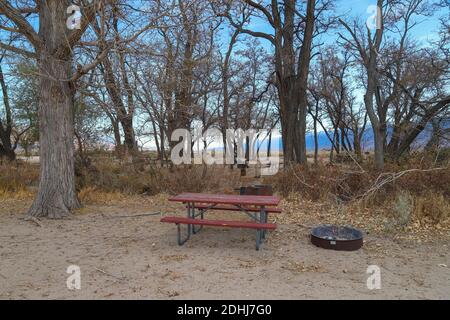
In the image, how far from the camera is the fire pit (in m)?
5.57

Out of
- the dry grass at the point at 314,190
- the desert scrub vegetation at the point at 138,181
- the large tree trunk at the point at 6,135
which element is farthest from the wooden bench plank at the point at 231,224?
the large tree trunk at the point at 6,135

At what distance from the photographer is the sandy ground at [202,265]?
4.05 m

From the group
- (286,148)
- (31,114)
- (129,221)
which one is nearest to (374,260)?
(129,221)

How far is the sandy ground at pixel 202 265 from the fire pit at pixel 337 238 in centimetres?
14

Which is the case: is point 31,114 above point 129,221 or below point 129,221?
above

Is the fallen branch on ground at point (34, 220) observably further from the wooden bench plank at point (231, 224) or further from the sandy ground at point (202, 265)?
the wooden bench plank at point (231, 224)

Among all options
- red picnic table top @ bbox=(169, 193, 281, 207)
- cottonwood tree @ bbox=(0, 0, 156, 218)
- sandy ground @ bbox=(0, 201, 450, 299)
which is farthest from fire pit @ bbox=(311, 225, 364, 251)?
cottonwood tree @ bbox=(0, 0, 156, 218)

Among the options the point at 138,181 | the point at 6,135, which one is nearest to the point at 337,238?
the point at 138,181

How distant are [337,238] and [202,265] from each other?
2062mm

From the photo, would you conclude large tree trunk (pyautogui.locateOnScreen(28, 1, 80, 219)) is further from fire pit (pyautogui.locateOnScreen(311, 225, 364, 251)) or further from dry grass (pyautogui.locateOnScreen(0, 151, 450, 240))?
fire pit (pyautogui.locateOnScreen(311, 225, 364, 251))

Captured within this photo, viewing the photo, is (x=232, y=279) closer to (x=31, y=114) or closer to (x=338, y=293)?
(x=338, y=293)

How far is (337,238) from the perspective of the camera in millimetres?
5793

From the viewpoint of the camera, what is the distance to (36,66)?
7621mm

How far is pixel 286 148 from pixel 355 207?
681cm
